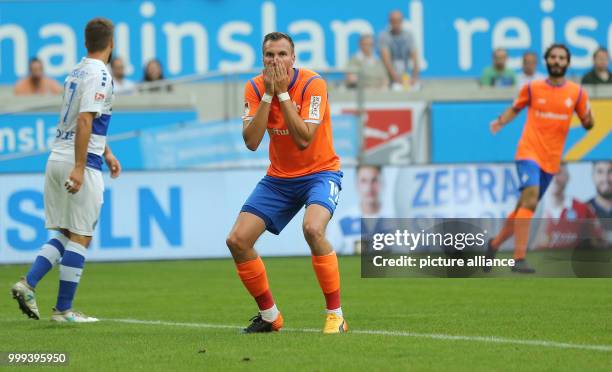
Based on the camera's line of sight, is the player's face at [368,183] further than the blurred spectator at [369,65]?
No

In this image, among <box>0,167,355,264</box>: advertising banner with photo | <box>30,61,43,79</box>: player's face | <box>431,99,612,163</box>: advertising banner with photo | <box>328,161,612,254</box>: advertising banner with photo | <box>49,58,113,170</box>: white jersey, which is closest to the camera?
<box>49,58,113,170</box>: white jersey

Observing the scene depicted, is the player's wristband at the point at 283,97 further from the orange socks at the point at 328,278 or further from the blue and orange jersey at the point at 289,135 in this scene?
the orange socks at the point at 328,278

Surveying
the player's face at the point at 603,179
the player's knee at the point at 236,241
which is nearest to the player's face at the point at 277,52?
the player's knee at the point at 236,241

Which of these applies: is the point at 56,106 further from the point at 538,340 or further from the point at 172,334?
the point at 538,340

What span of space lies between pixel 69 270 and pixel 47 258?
35 centimetres

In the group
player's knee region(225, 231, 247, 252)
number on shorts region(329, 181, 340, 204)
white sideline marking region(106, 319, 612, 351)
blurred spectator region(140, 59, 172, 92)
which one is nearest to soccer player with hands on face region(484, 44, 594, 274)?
white sideline marking region(106, 319, 612, 351)

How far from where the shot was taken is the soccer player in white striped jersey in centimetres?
948

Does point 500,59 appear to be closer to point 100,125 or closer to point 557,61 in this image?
point 557,61

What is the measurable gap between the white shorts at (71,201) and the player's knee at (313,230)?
2.02 meters

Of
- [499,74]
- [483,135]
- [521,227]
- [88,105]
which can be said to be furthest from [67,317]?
[499,74]

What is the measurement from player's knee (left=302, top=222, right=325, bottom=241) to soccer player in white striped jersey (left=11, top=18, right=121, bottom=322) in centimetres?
194

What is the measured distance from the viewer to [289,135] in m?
8.73

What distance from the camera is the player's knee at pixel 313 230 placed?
837cm

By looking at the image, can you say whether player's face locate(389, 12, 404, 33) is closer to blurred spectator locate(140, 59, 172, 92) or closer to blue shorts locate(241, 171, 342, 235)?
blurred spectator locate(140, 59, 172, 92)
